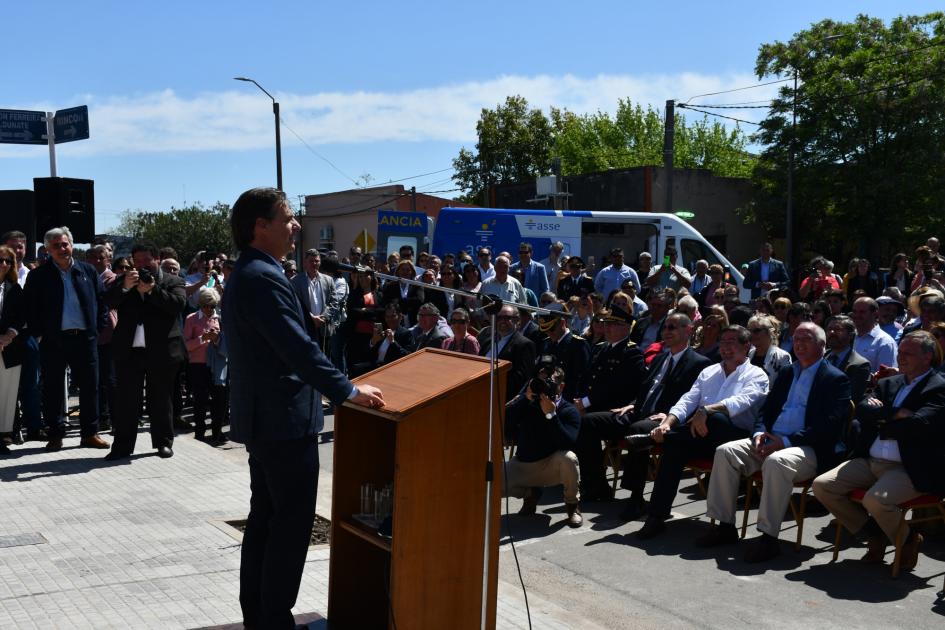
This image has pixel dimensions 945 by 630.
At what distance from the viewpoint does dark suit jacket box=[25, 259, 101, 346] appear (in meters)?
9.35

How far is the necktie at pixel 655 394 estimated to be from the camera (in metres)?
8.34

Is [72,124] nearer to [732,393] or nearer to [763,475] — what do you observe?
[732,393]

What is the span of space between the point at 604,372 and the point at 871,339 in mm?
2926

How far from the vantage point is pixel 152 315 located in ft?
30.9

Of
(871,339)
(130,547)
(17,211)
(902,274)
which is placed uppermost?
(17,211)

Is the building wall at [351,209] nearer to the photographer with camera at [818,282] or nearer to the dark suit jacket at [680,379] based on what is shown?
the photographer with camera at [818,282]

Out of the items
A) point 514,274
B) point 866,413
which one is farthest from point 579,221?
point 866,413

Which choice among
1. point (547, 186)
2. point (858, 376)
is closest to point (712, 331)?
point (858, 376)

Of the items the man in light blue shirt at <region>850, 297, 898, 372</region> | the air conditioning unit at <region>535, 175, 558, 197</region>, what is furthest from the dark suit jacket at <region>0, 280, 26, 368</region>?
the air conditioning unit at <region>535, 175, 558, 197</region>

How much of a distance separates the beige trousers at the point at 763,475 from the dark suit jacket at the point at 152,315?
212 inches

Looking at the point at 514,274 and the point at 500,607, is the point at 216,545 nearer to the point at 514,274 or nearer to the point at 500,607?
the point at 500,607

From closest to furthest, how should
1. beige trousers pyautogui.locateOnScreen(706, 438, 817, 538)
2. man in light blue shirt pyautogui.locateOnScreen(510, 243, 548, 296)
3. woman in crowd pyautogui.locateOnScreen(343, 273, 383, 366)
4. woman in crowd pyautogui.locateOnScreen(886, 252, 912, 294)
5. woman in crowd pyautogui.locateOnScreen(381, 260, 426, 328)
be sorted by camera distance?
beige trousers pyautogui.locateOnScreen(706, 438, 817, 538)
woman in crowd pyautogui.locateOnScreen(343, 273, 383, 366)
woman in crowd pyautogui.locateOnScreen(381, 260, 426, 328)
woman in crowd pyautogui.locateOnScreen(886, 252, 912, 294)
man in light blue shirt pyautogui.locateOnScreen(510, 243, 548, 296)

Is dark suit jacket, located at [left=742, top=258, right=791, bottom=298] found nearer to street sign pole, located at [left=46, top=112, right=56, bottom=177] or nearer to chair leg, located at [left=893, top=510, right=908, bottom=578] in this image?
chair leg, located at [left=893, top=510, right=908, bottom=578]

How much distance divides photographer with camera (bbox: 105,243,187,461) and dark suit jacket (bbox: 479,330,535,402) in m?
3.21
